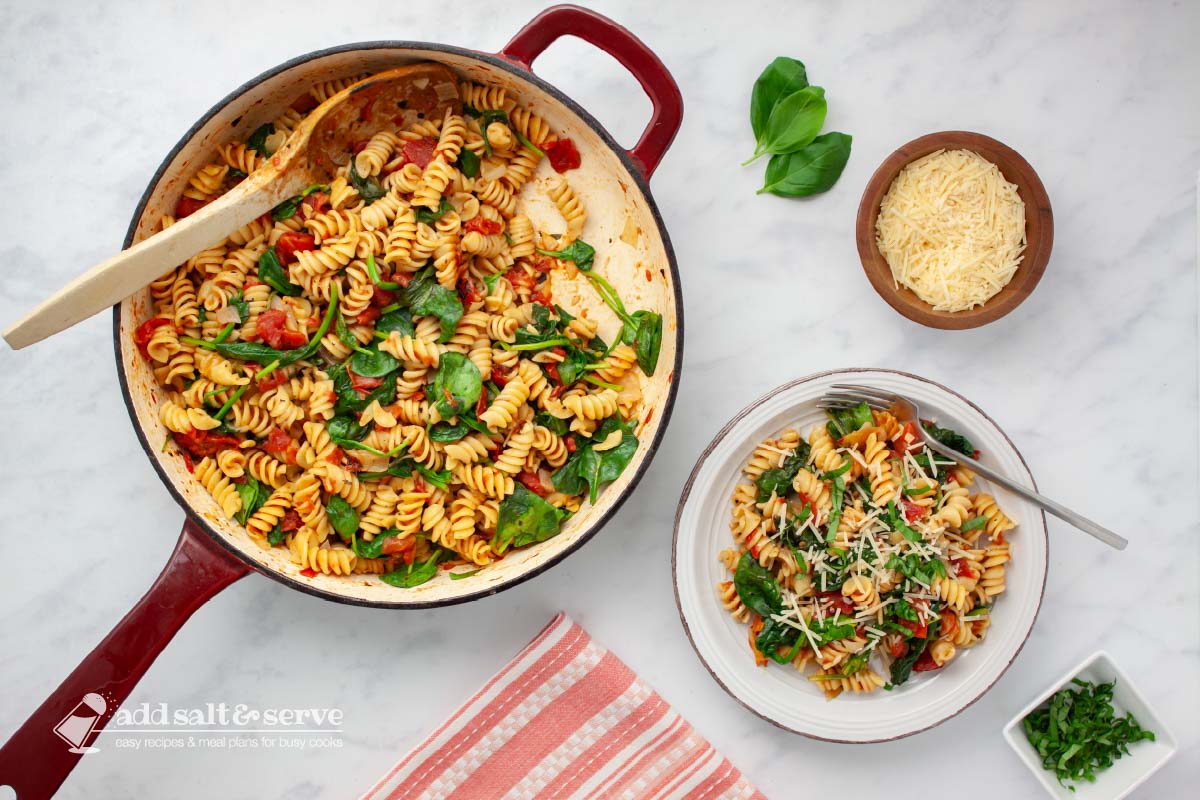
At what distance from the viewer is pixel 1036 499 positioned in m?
2.99

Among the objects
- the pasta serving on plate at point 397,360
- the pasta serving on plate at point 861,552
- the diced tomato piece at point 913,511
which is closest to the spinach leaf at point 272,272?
the pasta serving on plate at point 397,360

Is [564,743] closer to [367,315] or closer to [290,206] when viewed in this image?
[367,315]

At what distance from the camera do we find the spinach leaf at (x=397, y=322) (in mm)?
2986

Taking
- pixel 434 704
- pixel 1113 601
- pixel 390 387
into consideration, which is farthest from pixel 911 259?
pixel 434 704

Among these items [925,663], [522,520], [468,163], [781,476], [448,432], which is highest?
[468,163]

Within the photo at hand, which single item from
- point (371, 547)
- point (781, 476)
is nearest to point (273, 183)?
point (371, 547)

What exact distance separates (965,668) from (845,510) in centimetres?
69

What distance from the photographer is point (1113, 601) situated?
3.38 meters

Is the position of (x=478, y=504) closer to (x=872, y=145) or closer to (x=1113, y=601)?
(x=872, y=145)

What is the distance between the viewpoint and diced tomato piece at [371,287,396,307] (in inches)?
115

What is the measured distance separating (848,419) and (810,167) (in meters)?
0.89

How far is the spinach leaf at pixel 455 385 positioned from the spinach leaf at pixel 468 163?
60 cm

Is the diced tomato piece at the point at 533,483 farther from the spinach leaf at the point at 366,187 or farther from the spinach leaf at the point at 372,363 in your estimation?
the spinach leaf at the point at 366,187

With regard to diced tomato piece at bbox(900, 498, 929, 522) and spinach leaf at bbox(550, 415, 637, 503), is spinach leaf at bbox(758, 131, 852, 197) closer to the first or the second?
spinach leaf at bbox(550, 415, 637, 503)
